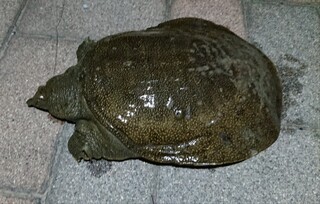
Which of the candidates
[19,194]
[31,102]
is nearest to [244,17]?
[31,102]

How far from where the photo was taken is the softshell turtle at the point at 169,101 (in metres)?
1.86

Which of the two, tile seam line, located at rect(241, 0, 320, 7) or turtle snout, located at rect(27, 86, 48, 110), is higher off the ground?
tile seam line, located at rect(241, 0, 320, 7)

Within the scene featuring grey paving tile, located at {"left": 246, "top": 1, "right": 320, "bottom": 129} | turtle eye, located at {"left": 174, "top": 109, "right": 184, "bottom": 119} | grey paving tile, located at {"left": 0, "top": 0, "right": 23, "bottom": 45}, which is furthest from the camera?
grey paving tile, located at {"left": 0, "top": 0, "right": 23, "bottom": 45}

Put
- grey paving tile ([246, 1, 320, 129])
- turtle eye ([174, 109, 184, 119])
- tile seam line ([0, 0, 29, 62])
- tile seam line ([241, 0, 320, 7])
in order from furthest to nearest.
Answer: tile seam line ([241, 0, 320, 7]) → tile seam line ([0, 0, 29, 62]) → grey paving tile ([246, 1, 320, 129]) → turtle eye ([174, 109, 184, 119])

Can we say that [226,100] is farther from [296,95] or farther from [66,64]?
[66,64]

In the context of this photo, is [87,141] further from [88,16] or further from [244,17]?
[244,17]

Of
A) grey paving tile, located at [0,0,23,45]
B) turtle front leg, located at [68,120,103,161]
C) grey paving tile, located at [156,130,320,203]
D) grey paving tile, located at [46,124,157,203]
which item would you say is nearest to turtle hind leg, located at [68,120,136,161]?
turtle front leg, located at [68,120,103,161]

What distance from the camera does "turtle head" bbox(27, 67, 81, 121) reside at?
2.01 m

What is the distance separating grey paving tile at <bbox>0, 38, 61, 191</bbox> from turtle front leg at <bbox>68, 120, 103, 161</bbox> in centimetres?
21

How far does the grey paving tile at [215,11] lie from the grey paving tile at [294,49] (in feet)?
0.23

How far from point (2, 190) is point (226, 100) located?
106 cm

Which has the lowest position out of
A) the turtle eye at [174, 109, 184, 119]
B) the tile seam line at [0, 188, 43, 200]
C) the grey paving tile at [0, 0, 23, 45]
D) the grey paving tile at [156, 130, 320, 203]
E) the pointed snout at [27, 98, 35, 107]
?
the tile seam line at [0, 188, 43, 200]

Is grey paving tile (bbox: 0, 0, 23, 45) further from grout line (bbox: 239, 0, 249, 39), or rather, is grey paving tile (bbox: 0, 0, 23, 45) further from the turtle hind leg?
grout line (bbox: 239, 0, 249, 39)

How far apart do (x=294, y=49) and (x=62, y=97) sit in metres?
1.28
